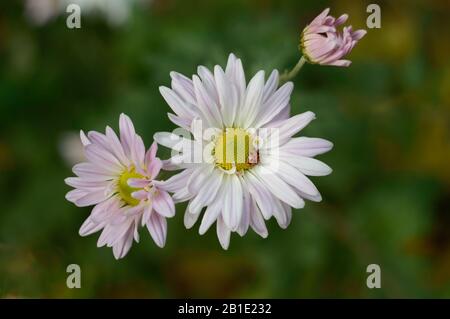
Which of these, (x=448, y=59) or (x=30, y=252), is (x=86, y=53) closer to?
(x=30, y=252)

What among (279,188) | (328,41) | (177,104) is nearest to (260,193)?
(279,188)

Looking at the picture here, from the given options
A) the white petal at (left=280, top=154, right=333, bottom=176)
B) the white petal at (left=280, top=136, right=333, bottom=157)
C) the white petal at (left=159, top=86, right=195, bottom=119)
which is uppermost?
the white petal at (left=159, top=86, right=195, bottom=119)

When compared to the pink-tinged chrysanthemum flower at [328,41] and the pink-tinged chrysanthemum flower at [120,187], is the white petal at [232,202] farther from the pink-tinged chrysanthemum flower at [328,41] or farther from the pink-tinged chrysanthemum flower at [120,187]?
the pink-tinged chrysanthemum flower at [328,41]

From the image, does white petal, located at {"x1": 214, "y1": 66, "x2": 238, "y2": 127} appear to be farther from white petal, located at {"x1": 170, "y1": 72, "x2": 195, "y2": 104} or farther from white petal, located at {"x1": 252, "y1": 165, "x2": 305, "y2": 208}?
white petal, located at {"x1": 252, "y1": 165, "x2": 305, "y2": 208}

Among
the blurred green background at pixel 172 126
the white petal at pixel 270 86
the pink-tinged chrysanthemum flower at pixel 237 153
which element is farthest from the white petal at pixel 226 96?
the blurred green background at pixel 172 126

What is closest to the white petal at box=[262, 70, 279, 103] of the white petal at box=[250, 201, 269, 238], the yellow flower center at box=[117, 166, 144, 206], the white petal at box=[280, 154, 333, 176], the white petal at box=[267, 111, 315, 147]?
the white petal at box=[267, 111, 315, 147]

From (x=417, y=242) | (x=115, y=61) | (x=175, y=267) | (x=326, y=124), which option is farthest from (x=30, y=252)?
(x=417, y=242)

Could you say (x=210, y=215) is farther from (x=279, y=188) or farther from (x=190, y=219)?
(x=279, y=188)
